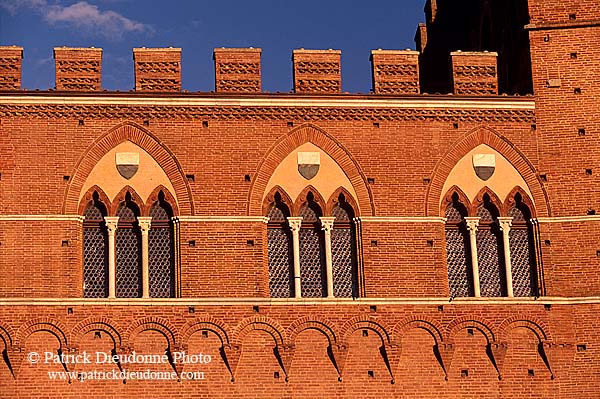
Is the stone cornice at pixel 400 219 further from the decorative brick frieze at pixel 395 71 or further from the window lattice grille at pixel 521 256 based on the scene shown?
the decorative brick frieze at pixel 395 71

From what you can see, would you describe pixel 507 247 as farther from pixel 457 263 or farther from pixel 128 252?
pixel 128 252

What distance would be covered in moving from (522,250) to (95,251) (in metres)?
7.11

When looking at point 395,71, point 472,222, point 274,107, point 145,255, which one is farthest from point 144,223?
point 472,222

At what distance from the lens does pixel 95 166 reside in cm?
2109

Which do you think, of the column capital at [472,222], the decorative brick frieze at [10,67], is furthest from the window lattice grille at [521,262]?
the decorative brick frieze at [10,67]

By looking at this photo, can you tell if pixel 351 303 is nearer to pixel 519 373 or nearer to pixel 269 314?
pixel 269 314

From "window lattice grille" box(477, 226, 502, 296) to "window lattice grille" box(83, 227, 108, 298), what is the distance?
20.3 feet

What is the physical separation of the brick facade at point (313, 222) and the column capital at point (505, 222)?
0.08ft

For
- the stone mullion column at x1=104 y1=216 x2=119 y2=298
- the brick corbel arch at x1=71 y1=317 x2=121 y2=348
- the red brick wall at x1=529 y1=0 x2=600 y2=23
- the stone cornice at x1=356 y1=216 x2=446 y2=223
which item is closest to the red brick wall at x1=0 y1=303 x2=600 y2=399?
the brick corbel arch at x1=71 y1=317 x2=121 y2=348

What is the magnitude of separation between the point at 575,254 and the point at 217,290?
237 inches

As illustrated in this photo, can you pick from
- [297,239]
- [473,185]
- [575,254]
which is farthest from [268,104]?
[575,254]

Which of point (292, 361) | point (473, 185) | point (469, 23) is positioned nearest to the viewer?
point (292, 361)

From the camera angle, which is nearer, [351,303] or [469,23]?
[351,303]

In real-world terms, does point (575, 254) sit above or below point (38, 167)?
below
